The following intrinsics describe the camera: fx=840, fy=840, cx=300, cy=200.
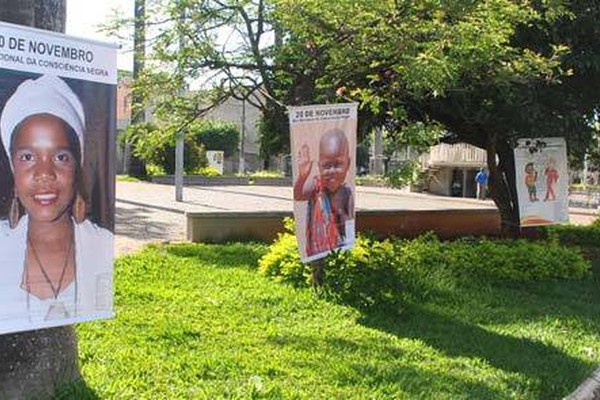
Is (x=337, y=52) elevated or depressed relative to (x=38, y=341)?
elevated

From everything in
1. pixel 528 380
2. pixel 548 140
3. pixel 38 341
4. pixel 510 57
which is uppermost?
pixel 510 57

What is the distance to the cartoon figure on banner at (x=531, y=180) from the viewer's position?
11.0m

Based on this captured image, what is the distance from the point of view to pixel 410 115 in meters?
11.7

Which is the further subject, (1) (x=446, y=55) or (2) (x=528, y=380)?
(1) (x=446, y=55)

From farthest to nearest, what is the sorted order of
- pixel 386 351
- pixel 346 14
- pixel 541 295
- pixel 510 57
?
pixel 541 295
pixel 510 57
pixel 346 14
pixel 386 351

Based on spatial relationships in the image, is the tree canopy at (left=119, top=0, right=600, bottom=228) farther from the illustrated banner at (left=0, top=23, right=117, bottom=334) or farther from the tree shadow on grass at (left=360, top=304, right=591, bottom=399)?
the illustrated banner at (left=0, top=23, right=117, bottom=334)

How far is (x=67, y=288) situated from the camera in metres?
4.25

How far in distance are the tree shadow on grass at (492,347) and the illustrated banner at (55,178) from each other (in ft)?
9.91

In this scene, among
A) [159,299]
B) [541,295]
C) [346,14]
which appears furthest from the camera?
[541,295]

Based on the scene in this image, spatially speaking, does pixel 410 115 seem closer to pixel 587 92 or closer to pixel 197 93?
pixel 587 92

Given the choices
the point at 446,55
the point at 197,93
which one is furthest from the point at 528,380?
the point at 197,93

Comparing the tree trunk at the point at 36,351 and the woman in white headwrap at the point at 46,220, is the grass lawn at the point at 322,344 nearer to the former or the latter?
the tree trunk at the point at 36,351

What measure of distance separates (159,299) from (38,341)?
3.38 m

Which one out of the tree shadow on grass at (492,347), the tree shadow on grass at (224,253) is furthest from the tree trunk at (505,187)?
the tree shadow on grass at (492,347)
